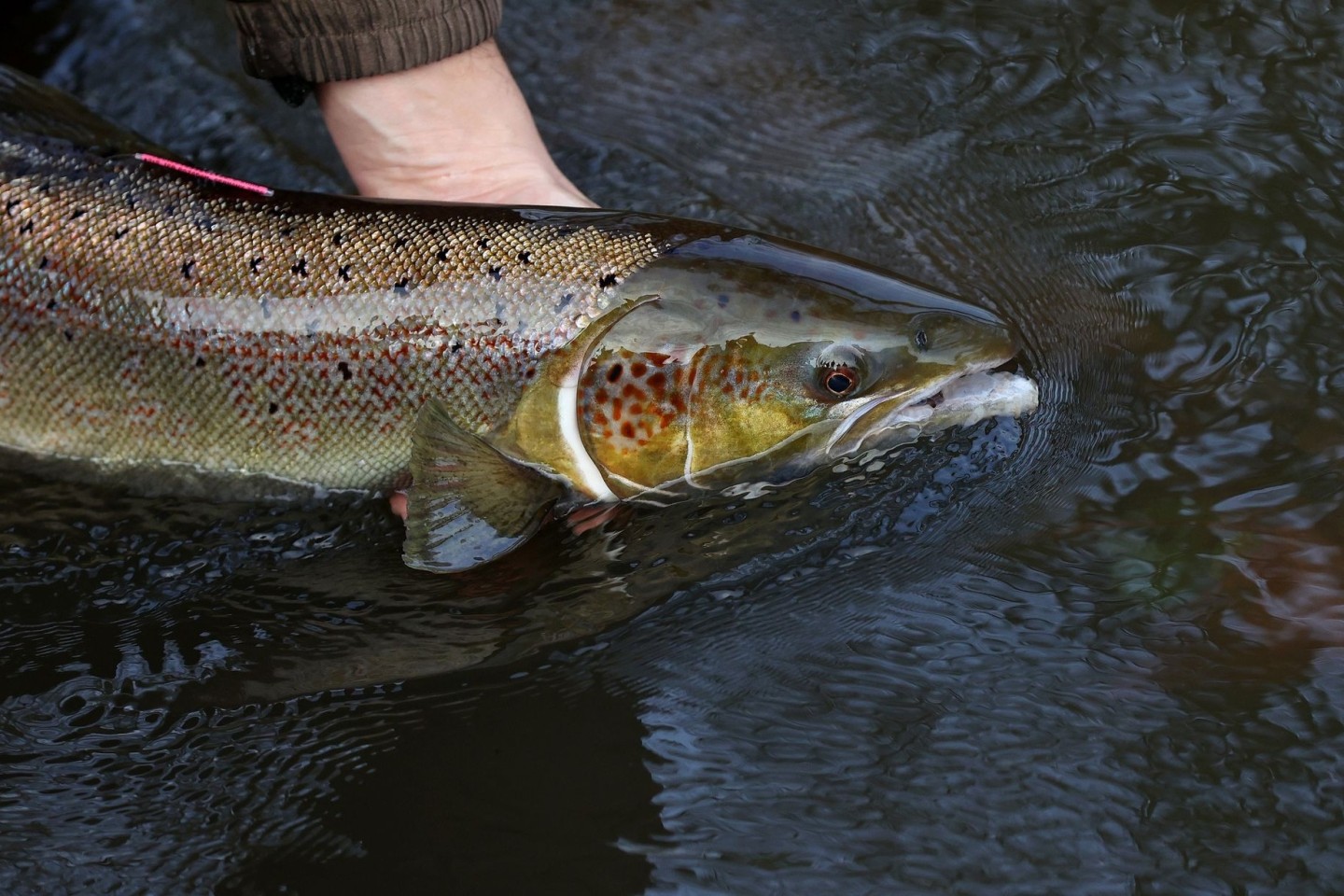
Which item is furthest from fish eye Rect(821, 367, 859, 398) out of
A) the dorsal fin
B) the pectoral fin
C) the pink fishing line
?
the dorsal fin

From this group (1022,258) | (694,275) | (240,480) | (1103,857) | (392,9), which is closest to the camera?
(1103,857)

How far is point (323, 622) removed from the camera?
2.98 metres

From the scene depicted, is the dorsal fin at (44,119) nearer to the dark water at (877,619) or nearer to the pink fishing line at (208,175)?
the pink fishing line at (208,175)

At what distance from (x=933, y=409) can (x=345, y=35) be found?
1.89m

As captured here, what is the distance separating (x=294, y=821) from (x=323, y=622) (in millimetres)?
598

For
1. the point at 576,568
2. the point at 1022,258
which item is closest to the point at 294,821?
the point at 576,568

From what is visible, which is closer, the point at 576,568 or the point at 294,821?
the point at 294,821

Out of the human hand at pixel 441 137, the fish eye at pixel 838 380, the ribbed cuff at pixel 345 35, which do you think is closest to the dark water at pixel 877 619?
the fish eye at pixel 838 380

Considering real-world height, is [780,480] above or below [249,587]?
above

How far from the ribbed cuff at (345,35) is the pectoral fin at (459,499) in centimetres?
114

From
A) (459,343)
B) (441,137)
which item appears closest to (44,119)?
(441,137)

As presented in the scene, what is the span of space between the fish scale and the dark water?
0.31m

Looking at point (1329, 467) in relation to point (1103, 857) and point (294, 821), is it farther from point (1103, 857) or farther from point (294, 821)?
point (294, 821)

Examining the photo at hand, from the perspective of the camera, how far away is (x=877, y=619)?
9.40 feet
